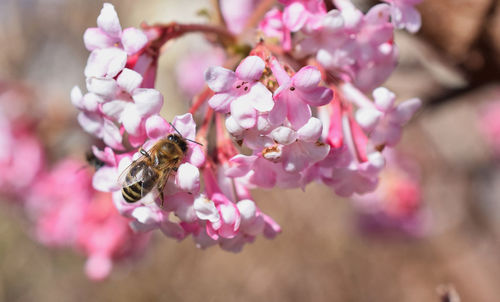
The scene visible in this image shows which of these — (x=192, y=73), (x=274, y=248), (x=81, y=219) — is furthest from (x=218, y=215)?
(x=274, y=248)

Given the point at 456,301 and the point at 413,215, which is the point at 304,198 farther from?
the point at 456,301

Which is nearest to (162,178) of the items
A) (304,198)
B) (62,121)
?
(62,121)

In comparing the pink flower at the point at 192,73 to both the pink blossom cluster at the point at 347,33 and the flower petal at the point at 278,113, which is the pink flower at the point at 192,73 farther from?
the flower petal at the point at 278,113

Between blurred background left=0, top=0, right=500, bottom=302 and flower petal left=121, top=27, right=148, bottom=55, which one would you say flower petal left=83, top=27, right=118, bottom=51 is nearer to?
flower petal left=121, top=27, right=148, bottom=55

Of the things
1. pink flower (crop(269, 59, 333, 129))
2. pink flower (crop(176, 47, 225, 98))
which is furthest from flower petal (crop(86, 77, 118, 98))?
pink flower (crop(176, 47, 225, 98))

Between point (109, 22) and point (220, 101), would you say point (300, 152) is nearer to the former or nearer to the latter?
point (220, 101)

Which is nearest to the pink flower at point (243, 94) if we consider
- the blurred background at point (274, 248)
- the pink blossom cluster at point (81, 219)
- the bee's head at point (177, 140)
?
the bee's head at point (177, 140)
